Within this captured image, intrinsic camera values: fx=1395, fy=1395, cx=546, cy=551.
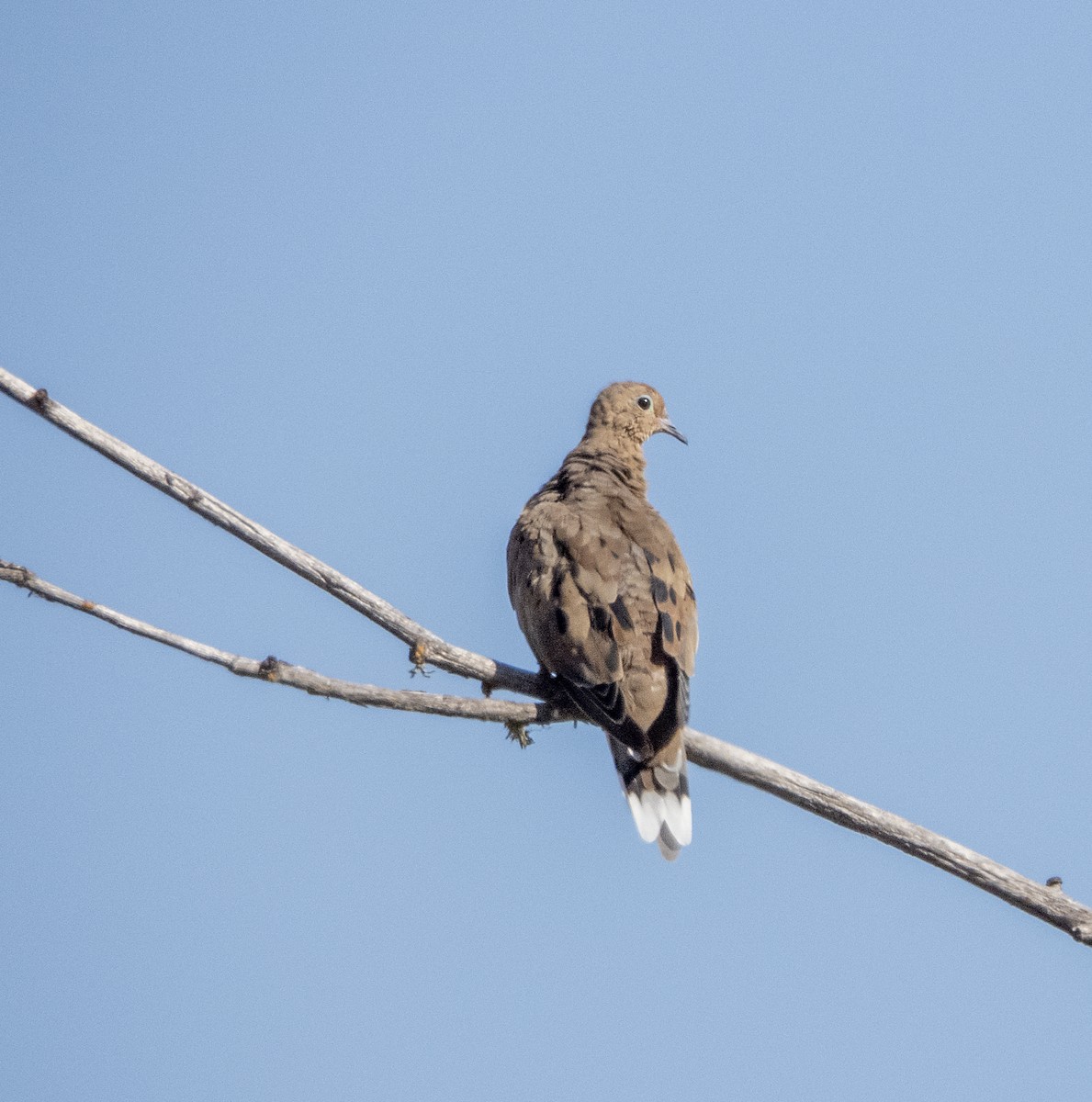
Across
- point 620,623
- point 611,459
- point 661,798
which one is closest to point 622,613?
point 620,623

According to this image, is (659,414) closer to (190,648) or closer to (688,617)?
(688,617)

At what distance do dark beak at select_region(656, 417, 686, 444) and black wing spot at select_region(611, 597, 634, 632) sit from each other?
2.42m

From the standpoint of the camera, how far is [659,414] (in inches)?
305

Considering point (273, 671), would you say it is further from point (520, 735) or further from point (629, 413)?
point (629, 413)

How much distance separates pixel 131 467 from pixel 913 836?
2354mm

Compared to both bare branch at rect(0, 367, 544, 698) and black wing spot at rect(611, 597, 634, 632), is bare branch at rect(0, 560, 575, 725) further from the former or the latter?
black wing spot at rect(611, 597, 634, 632)

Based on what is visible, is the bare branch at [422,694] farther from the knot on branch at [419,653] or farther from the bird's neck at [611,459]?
the bird's neck at [611,459]

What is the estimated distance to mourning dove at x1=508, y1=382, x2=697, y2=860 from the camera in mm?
4984

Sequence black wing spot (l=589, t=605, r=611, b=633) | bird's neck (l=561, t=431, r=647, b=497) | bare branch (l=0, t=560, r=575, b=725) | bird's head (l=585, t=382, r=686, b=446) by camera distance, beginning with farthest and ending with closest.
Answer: bird's head (l=585, t=382, r=686, b=446)
bird's neck (l=561, t=431, r=647, b=497)
black wing spot (l=589, t=605, r=611, b=633)
bare branch (l=0, t=560, r=575, b=725)

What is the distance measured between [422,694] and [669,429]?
173 inches

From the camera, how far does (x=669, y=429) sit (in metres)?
7.76

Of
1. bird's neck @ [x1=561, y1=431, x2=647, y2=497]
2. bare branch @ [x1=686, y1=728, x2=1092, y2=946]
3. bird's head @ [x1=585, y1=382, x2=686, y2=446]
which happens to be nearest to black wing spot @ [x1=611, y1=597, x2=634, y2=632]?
bird's neck @ [x1=561, y1=431, x2=647, y2=497]

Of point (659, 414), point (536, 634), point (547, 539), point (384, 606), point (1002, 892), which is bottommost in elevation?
point (1002, 892)

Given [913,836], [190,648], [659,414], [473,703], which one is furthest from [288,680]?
[659,414]
